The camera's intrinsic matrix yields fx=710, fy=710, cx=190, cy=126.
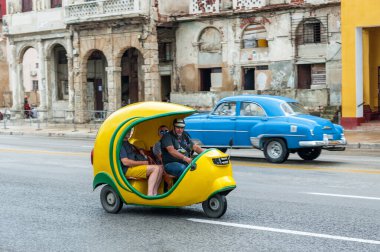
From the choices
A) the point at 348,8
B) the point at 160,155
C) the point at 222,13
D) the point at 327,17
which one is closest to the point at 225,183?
the point at 160,155

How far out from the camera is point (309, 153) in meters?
18.1

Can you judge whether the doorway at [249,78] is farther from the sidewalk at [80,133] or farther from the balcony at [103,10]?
the sidewalk at [80,133]

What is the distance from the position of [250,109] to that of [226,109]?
0.75m

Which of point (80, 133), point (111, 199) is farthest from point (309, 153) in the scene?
point (80, 133)

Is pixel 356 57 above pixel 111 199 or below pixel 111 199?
above

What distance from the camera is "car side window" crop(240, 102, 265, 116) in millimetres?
18062

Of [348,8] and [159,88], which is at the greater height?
[348,8]

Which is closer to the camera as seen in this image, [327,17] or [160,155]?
[160,155]

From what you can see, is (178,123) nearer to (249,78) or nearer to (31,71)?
(249,78)

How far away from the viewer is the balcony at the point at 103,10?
3691 centimetres

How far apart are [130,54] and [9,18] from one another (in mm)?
9488

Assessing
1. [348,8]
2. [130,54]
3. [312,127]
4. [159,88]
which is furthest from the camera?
[130,54]

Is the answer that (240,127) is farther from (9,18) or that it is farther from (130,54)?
(9,18)

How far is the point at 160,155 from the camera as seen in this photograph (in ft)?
33.9
